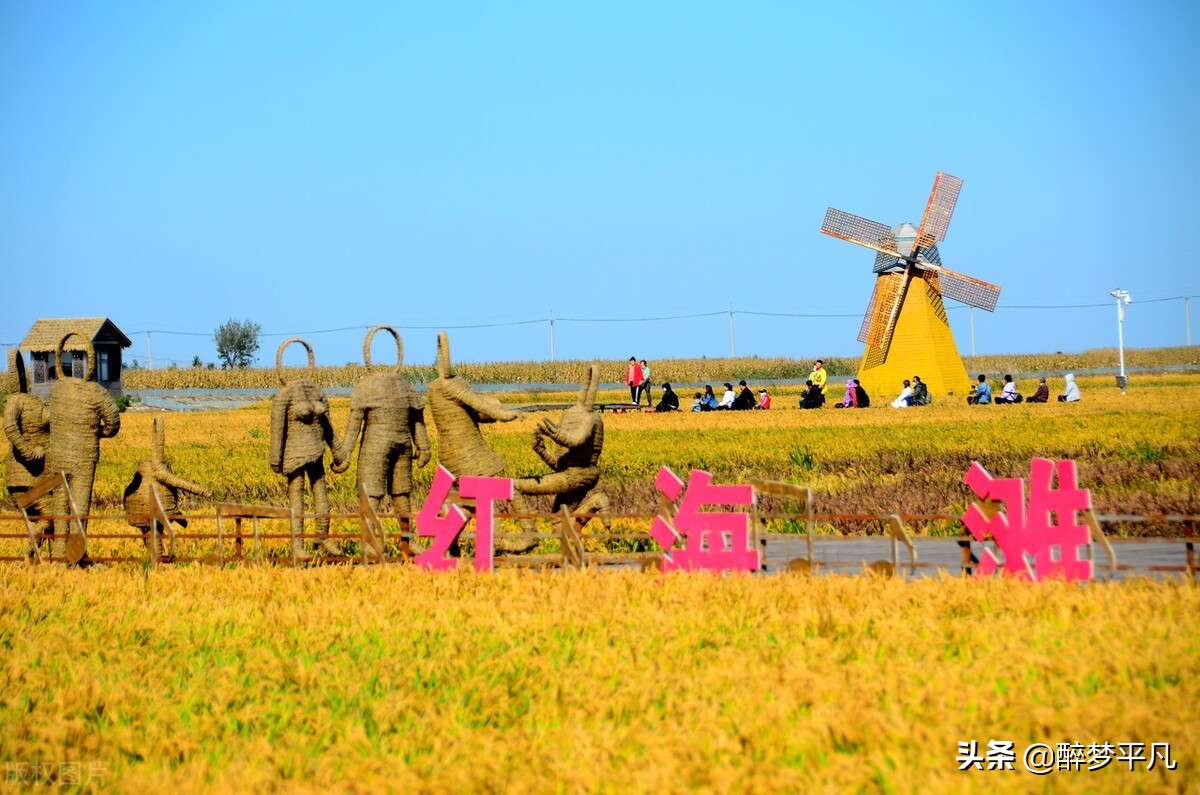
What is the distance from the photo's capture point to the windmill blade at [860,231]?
161ft

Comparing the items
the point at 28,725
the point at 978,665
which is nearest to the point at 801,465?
the point at 978,665

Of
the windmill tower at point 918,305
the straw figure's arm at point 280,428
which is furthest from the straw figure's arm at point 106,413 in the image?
the windmill tower at point 918,305

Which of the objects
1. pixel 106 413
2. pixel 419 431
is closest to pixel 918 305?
pixel 419 431

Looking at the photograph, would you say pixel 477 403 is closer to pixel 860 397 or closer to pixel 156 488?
pixel 156 488

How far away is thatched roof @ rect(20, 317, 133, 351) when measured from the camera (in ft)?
186

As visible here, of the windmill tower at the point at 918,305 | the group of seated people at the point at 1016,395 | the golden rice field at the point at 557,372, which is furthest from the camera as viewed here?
the golden rice field at the point at 557,372

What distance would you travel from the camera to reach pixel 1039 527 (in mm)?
11367

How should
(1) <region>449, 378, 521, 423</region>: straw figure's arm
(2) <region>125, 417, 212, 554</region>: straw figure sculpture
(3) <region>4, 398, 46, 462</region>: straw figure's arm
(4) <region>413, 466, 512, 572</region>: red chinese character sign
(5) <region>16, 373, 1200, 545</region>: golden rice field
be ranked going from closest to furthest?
(4) <region>413, 466, 512, 572</region>: red chinese character sign, (1) <region>449, 378, 521, 423</region>: straw figure's arm, (2) <region>125, 417, 212, 554</region>: straw figure sculpture, (3) <region>4, 398, 46, 462</region>: straw figure's arm, (5) <region>16, 373, 1200, 545</region>: golden rice field

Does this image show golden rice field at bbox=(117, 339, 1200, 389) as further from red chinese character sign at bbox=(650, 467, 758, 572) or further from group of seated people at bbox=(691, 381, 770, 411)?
red chinese character sign at bbox=(650, 467, 758, 572)

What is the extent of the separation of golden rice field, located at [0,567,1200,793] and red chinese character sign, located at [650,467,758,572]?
82cm

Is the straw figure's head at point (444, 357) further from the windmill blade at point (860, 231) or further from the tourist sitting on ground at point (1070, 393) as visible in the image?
the windmill blade at point (860, 231)

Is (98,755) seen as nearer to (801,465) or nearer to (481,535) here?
(481,535)

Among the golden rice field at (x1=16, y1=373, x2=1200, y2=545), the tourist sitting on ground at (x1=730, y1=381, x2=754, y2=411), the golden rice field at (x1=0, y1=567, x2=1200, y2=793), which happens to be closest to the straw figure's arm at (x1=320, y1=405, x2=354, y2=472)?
the golden rice field at (x1=16, y1=373, x2=1200, y2=545)

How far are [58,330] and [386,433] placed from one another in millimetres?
45732
